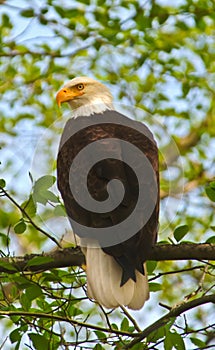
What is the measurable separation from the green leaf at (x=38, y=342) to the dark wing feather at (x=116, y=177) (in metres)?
0.64

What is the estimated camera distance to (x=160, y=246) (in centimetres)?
409

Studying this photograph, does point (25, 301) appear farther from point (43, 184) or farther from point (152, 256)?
point (152, 256)

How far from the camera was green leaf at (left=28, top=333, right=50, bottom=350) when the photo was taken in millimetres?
3806

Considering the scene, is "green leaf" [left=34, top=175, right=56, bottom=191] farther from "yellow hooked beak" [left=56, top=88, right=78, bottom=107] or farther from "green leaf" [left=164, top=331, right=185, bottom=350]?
"yellow hooked beak" [left=56, top=88, right=78, bottom=107]

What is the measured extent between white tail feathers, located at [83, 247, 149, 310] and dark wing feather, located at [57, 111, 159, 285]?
0.07 m

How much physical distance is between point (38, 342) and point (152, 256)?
0.75 m

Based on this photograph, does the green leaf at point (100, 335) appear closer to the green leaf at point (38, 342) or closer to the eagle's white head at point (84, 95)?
the green leaf at point (38, 342)

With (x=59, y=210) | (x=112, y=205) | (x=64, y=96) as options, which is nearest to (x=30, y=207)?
(x=59, y=210)

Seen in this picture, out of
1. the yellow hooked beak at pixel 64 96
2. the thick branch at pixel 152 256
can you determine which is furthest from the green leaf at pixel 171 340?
the yellow hooked beak at pixel 64 96

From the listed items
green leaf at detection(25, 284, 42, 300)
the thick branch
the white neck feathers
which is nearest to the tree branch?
the thick branch

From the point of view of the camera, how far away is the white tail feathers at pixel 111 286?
13.8 feet

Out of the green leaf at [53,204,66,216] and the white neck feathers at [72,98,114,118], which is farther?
the white neck feathers at [72,98,114,118]

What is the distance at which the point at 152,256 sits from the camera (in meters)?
4.06

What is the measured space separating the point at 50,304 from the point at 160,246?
2.20ft
